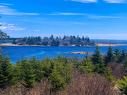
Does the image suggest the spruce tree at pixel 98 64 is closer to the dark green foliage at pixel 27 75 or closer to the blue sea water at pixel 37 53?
the blue sea water at pixel 37 53

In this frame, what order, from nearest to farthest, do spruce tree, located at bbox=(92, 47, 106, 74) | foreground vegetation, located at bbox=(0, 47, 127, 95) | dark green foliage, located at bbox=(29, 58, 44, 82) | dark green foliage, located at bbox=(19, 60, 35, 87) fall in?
foreground vegetation, located at bbox=(0, 47, 127, 95), dark green foliage, located at bbox=(19, 60, 35, 87), dark green foliage, located at bbox=(29, 58, 44, 82), spruce tree, located at bbox=(92, 47, 106, 74)

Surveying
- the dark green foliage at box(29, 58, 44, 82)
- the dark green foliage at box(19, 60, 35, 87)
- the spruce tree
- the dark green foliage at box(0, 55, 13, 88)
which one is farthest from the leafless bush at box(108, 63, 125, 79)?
the dark green foliage at box(0, 55, 13, 88)

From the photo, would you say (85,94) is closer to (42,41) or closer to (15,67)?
(15,67)

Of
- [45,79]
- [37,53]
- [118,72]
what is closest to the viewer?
[45,79]

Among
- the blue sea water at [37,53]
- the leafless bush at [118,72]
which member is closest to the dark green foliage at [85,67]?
the blue sea water at [37,53]

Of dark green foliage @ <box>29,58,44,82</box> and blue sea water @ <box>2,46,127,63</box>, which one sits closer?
dark green foliage @ <box>29,58,44,82</box>

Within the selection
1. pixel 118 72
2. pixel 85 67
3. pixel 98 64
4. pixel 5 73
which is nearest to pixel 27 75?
pixel 5 73

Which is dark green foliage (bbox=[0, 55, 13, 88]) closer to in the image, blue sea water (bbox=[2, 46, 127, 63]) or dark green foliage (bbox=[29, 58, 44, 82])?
blue sea water (bbox=[2, 46, 127, 63])

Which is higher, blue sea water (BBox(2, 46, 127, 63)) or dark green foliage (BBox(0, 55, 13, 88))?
dark green foliage (BBox(0, 55, 13, 88))

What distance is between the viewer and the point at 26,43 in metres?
165

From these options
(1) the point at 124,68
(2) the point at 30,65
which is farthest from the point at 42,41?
(2) the point at 30,65

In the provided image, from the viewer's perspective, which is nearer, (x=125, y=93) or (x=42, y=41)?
(x=125, y=93)

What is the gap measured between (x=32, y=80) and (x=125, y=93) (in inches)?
354

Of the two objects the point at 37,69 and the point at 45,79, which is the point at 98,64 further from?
the point at 45,79
